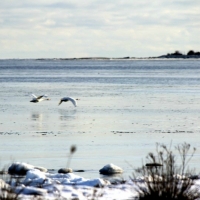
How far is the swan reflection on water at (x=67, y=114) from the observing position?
21.5 meters

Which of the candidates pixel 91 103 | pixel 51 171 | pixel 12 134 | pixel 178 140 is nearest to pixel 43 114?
pixel 91 103

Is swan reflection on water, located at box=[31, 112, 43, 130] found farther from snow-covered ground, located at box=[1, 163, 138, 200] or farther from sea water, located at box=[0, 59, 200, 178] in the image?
snow-covered ground, located at box=[1, 163, 138, 200]

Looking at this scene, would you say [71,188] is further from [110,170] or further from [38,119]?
[38,119]

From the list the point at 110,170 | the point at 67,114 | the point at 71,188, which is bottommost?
the point at 67,114

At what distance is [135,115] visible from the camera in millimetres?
21578

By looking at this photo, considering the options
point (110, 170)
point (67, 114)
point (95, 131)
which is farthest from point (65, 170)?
point (67, 114)

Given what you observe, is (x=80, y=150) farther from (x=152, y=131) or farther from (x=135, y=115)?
(x=135, y=115)

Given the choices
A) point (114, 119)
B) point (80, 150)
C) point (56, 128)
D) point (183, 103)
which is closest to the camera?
point (80, 150)

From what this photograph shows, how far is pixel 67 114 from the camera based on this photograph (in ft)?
76.1

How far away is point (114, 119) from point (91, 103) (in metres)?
7.41

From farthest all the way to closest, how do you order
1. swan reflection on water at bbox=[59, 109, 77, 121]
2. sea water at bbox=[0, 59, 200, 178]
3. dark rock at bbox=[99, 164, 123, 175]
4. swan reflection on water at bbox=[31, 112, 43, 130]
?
swan reflection on water at bbox=[59, 109, 77, 121] < swan reflection on water at bbox=[31, 112, 43, 130] < sea water at bbox=[0, 59, 200, 178] < dark rock at bbox=[99, 164, 123, 175]

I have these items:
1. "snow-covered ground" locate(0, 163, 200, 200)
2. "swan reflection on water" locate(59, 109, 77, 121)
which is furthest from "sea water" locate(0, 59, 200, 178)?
"snow-covered ground" locate(0, 163, 200, 200)

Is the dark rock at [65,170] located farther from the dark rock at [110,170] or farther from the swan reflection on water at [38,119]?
the swan reflection on water at [38,119]

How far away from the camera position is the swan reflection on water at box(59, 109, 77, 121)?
70.7 feet
